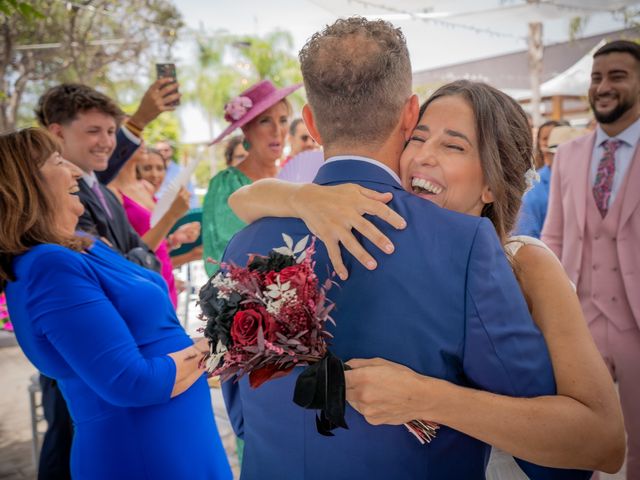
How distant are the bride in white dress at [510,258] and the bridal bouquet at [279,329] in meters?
0.11

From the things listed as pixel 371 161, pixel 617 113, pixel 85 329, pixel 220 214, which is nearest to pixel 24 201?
pixel 85 329

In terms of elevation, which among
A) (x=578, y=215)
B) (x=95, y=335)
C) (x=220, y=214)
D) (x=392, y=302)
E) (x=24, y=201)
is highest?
(x=24, y=201)

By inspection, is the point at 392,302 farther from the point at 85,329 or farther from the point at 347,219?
the point at 85,329

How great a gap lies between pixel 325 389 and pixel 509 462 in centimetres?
89

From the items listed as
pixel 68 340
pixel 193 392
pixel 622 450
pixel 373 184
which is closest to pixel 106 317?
pixel 68 340

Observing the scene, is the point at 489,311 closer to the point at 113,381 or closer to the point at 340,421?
the point at 340,421

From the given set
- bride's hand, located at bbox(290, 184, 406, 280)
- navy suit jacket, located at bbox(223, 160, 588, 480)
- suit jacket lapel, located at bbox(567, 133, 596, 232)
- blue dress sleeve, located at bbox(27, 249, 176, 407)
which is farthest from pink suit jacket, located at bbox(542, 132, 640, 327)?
blue dress sleeve, located at bbox(27, 249, 176, 407)

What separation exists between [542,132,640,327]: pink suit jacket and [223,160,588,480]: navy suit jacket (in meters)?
2.23

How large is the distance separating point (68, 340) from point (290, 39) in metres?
31.9

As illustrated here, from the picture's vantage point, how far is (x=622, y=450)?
1430 millimetres

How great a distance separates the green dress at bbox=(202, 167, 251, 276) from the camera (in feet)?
13.0

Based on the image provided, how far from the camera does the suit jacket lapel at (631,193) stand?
11.1ft

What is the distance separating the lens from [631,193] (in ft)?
11.2

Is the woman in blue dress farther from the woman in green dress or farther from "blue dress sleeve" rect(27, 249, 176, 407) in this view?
the woman in green dress
